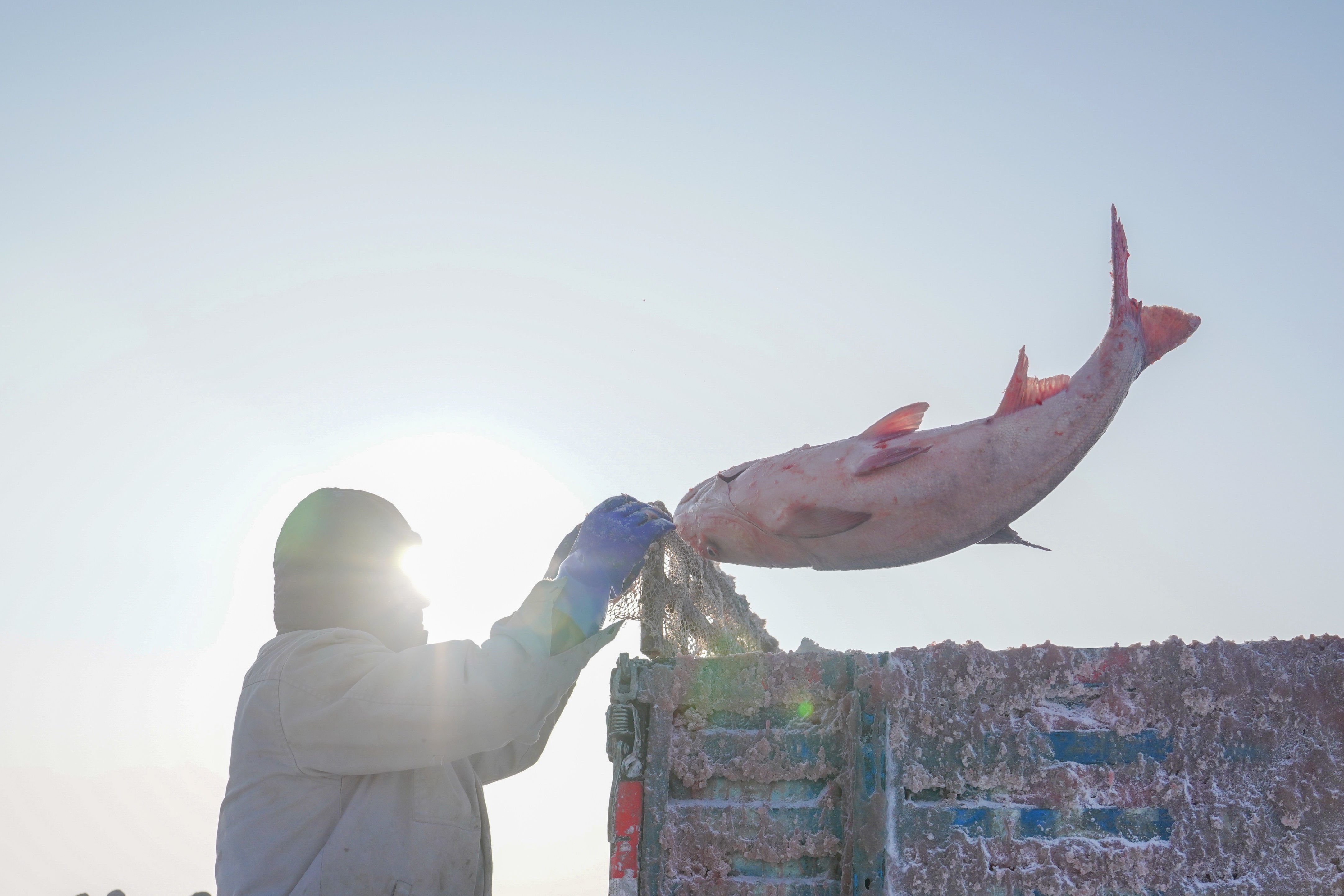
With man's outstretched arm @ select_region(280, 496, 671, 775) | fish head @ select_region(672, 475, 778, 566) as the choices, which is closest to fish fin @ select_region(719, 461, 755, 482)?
fish head @ select_region(672, 475, 778, 566)

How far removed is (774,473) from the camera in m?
4.18

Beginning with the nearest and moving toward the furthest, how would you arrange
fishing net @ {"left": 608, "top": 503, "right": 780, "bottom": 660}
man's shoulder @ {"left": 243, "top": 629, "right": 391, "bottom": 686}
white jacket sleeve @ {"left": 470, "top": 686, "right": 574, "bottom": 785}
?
man's shoulder @ {"left": 243, "top": 629, "right": 391, "bottom": 686}
white jacket sleeve @ {"left": 470, "top": 686, "right": 574, "bottom": 785}
fishing net @ {"left": 608, "top": 503, "right": 780, "bottom": 660}

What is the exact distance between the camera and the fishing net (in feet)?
14.9

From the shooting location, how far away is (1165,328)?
13.4ft

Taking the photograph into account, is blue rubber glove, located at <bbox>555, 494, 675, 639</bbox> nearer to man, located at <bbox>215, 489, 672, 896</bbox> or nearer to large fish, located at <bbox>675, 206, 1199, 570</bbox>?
man, located at <bbox>215, 489, 672, 896</bbox>

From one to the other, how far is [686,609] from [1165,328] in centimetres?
250

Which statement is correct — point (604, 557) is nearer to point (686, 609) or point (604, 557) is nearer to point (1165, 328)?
point (686, 609)

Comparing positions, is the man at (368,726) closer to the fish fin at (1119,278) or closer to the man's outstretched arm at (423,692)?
the man's outstretched arm at (423,692)

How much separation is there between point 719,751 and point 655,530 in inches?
32.8

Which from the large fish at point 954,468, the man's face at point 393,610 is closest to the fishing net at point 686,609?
the large fish at point 954,468

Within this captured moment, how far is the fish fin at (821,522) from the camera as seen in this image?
3979 mm

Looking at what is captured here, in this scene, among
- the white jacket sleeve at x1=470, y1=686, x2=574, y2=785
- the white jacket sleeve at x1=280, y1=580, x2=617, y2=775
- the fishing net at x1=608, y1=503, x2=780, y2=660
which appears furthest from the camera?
the fishing net at x1=608, y1=503, x2=780, y2=660

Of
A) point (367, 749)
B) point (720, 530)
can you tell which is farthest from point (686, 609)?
point (367, 749)

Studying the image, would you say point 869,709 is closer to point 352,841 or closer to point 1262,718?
point 1262,718
